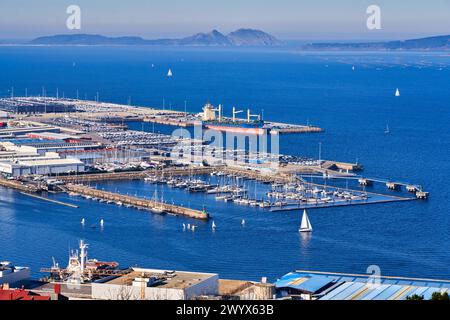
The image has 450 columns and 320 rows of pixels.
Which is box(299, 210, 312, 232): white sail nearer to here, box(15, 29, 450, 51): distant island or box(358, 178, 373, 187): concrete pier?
box(358, 178, 373, 187): concrete pier

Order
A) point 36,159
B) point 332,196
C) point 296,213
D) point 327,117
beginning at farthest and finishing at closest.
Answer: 1. point 327,117
2. point 36,159
3. point 332,196
4. point 296,213

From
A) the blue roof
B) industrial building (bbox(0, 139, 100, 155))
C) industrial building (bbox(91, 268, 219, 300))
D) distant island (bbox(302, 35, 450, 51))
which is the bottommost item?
industrial building (bbox(0, 139, 100, 155))

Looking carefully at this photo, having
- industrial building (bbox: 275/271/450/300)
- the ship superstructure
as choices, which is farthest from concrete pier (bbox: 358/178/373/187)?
the ship superstructure

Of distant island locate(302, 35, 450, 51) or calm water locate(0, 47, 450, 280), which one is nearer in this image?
calm water locate(0, 47, 450, 280)

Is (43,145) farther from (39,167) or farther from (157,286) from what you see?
(157,286)
